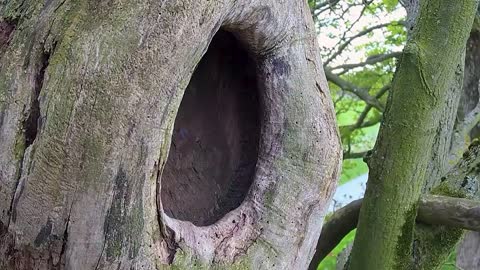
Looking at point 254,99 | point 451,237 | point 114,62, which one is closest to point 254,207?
point 254,99

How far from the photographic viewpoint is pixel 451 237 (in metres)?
1.75

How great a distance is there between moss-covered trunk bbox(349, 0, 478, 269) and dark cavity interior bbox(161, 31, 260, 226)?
54 cm

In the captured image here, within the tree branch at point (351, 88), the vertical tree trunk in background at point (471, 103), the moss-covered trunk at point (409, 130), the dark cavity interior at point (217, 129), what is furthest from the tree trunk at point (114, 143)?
the tree branch at point (351, 88)

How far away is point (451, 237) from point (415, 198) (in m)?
0.21

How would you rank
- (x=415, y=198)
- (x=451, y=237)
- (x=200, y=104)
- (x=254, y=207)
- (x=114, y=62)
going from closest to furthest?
(x=114, y=62)
(x=254, y=207)
(x=200, y=104)
(x=415, y=198)
(x=451, y=237)

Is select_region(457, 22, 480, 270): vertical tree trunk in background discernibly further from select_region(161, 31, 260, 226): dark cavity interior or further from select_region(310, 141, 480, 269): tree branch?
select_region(161, 31, 260, 226): dark cavity interior

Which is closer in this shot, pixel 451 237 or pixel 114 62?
pixel 114 62

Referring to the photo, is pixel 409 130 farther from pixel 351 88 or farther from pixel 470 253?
pixel 351 88

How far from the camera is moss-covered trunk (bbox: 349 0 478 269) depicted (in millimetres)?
1583

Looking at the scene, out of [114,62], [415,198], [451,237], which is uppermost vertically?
[114,62]

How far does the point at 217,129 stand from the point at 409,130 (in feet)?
1.91

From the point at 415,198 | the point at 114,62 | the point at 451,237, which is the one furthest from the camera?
the point at 451,237

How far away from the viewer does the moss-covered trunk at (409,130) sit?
1.58 m

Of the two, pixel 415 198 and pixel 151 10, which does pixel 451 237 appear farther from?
pixel 151 10
